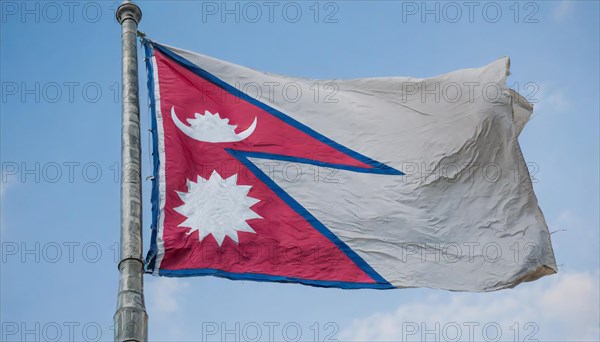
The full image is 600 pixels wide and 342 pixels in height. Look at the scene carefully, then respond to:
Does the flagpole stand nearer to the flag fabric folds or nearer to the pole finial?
the pole finial

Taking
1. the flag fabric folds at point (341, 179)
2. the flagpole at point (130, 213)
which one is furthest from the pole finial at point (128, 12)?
the flag fabric folds at point (341, 179)

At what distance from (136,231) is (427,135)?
4.57m

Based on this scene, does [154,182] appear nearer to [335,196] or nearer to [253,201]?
[253,201]

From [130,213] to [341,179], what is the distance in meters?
3.24

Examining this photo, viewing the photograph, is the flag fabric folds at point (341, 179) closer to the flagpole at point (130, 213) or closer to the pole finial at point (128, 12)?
the pole finial at point (128, 12)

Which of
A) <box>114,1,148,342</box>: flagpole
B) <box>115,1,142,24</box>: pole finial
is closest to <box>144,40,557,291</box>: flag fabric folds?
<box>115,1,142,24</box>: pole finial

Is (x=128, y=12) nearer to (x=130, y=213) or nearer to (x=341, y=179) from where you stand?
(x=130, y=213)

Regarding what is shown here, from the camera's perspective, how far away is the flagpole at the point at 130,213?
28.0 feet

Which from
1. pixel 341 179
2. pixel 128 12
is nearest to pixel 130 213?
pixel 128 12

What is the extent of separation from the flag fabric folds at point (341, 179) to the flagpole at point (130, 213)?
2.45 feet

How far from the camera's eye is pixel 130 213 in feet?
30.3

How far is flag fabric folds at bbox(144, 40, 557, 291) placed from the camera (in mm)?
10531

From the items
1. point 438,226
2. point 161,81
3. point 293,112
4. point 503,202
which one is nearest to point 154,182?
point 161,81

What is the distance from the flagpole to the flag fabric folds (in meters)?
0.75
